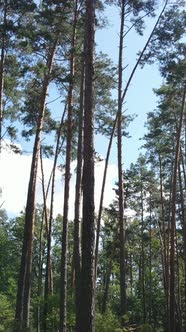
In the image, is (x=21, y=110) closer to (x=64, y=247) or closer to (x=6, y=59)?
(x=6, y=59)

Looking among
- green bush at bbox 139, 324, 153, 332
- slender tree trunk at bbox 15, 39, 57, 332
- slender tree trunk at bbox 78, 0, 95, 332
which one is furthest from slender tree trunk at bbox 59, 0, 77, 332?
slender tree trunk at bbox 78, 0, 95, 332

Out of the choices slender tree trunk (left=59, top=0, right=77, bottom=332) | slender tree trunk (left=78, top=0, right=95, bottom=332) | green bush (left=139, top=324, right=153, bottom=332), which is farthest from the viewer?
slender tree trunk (left=59, top=0, right=77, bottom=332)

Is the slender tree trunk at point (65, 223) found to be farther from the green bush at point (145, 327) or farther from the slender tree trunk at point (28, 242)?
the green bush at point (145, 327)

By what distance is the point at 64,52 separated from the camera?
18.2 metres

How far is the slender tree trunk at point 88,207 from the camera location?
788 centimetres

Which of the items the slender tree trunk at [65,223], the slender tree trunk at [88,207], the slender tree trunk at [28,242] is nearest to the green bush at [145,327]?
the slender tree trunk at [88,207]

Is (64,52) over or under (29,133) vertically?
over

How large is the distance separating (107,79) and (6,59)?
173 inches

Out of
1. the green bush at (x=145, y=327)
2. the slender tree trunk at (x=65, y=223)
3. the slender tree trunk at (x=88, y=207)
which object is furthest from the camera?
the slender tree trunk at (x=65, y=223)

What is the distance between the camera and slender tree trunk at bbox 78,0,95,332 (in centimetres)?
788

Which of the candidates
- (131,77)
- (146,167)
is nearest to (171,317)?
(131,77)

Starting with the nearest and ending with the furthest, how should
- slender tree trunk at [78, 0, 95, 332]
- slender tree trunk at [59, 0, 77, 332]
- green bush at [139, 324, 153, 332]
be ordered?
1. slender tree trunk at [78, 0, 95, 332]
2. green bush at [139, 324, 153, 332]
3. slender tree trunk at [59, 0, 77, 332]

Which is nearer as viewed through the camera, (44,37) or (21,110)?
(44,37)

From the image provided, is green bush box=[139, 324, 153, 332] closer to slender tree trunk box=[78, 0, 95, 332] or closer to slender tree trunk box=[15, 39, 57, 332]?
slender tree trunk box=[78, 0, 95, 332]
